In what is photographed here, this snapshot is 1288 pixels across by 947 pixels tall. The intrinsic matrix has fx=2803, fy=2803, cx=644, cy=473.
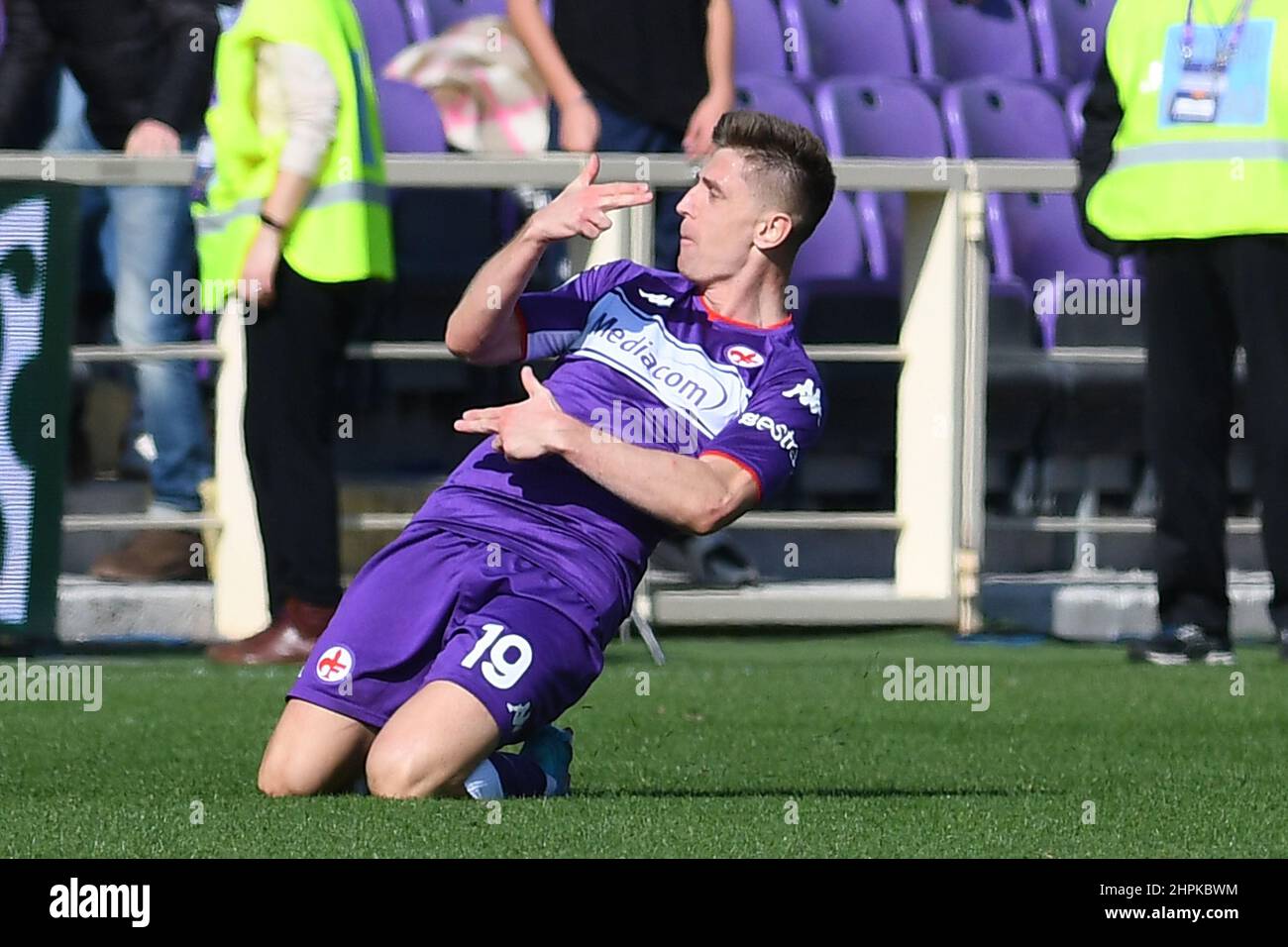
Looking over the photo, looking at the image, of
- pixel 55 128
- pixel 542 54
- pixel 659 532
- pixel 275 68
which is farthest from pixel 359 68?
pixel 659 532

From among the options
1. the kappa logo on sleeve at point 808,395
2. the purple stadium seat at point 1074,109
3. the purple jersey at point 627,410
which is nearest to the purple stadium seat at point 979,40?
the purple stadium seat at point 1074,109

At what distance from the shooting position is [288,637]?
8609 millimetres

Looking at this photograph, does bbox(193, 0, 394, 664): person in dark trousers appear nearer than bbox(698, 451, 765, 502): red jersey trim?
No

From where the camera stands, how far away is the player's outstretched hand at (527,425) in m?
5.41

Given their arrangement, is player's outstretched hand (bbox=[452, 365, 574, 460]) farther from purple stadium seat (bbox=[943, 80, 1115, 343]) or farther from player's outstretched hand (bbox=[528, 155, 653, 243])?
purple stadium seat (bbox=[943, 80, 1115, 343])

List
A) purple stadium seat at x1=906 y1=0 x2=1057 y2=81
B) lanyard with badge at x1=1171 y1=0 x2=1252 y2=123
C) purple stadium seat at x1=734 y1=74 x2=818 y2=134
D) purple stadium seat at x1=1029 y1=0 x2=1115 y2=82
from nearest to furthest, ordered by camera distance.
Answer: lanyard with badge at x1=1171 y1=0 x2=1252 y2=123 → purple stadium seat at x1=734 y1=74 x2=818 y2=134 → purple stadium seat at x1=906 y1=0 x2=1057 y2=81 → purple stadium seat at x1=1029 y1=0 x2=1115 y2=82

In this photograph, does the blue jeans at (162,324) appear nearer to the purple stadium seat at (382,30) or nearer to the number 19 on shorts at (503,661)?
the purple stadium seat at (382,30)

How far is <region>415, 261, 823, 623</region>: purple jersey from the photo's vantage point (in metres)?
5.78

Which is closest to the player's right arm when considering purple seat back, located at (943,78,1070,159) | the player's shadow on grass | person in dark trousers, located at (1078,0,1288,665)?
the player's shadow on grass

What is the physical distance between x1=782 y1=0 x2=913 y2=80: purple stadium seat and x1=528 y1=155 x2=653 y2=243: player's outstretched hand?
7.91 m

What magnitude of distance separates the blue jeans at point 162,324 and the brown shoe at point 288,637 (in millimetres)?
1046

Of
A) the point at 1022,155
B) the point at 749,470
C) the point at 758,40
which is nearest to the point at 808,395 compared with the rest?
the point at 749,470

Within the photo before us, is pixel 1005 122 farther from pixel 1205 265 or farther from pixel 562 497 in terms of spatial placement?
pixel 562 497

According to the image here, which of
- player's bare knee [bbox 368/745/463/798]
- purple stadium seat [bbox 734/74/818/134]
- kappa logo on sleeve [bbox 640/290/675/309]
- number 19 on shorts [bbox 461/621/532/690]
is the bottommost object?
player's bare knee [bbox 368/745/463/798]
